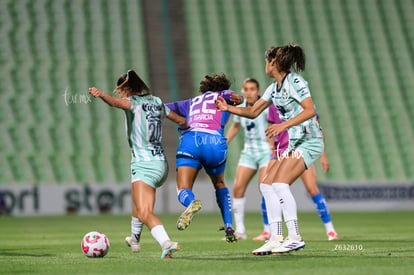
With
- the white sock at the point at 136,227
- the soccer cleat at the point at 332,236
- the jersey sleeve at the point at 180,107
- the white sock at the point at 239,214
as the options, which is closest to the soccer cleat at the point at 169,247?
the white sock at the point at 136,227

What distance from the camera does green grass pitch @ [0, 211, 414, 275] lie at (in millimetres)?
7367

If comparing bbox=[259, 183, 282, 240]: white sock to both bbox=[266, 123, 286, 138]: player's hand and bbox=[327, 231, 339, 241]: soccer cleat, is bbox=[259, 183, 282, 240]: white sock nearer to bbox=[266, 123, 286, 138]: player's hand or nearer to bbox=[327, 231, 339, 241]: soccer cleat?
bbox=[266, 123, 286, 138]: player's hand

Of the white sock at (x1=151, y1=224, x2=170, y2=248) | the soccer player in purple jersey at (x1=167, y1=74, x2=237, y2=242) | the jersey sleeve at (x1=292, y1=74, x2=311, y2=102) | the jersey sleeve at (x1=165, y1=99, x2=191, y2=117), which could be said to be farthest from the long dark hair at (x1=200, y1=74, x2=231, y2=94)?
the white sock at (x1=151, y1=224, x2=170, y2=248)

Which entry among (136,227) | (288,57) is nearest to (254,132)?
(136,227)

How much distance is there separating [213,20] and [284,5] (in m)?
2.70

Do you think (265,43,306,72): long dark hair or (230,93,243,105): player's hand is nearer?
(265,43,306,72): long dark hair

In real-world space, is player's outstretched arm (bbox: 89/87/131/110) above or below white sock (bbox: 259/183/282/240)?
above

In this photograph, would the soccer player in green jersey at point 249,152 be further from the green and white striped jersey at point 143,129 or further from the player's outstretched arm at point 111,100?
the player's outstretched arm at point 111,100

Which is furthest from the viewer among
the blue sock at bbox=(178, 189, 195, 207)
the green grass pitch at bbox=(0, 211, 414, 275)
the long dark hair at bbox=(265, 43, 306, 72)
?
the blue sock at bbox=(178, 189, 195, 207)

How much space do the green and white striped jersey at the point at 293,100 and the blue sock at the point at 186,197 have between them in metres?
1.25

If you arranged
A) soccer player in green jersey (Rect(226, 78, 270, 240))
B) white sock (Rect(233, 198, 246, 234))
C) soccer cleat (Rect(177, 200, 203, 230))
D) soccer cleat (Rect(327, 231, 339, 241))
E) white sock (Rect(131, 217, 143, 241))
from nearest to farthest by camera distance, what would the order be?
soccer cleat (Rect(177, 200, 203, 230)) → white sock (Rect(131, 217, 143, 241)) → soccer cleat (Rect(327, 231, 339, 241)) → white sock (Rect(233, 198, 246, 234)) → soccer player in green jersey (Rect(226, 78, 270, 240))

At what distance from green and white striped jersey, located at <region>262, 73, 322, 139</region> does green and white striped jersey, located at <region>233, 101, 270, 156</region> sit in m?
3.81

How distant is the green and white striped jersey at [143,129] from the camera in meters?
8.61

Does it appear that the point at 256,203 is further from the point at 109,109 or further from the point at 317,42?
the point at 317,42
